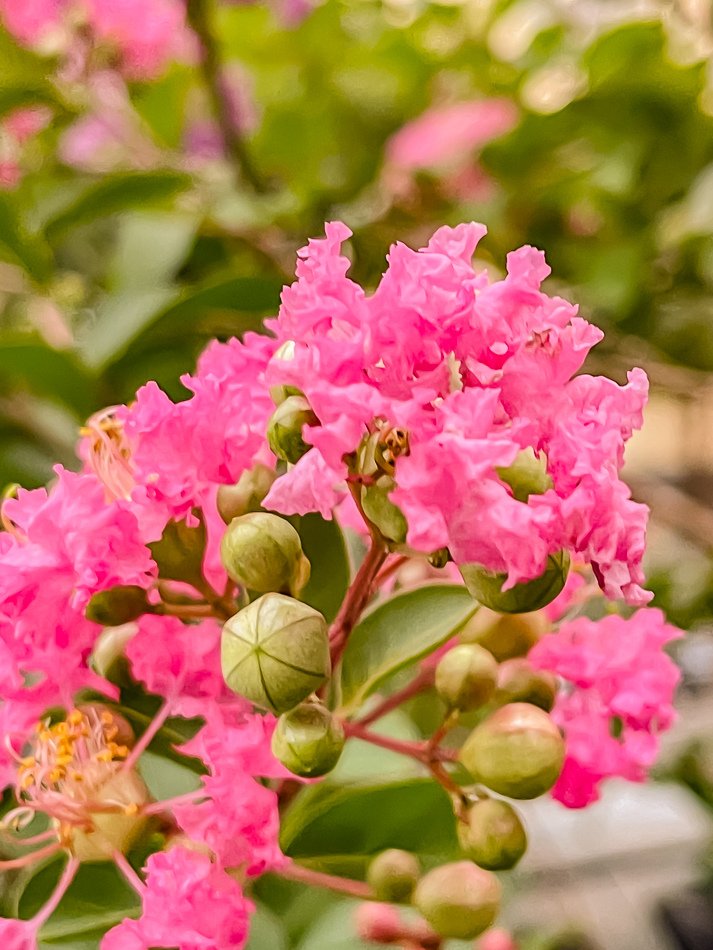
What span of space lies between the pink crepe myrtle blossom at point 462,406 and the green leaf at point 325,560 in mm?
110

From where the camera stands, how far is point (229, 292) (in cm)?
73

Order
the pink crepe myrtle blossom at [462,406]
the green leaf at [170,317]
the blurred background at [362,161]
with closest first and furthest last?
the pink crepe myrtle blossom at [462,406]
the green leaf at [170,317]
the blurred background at [362,161]

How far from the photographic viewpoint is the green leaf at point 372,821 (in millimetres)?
525

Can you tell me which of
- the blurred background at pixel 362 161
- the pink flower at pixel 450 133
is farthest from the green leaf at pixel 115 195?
the pink flower at pixel 450 133

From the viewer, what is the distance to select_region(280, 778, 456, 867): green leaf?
53cm

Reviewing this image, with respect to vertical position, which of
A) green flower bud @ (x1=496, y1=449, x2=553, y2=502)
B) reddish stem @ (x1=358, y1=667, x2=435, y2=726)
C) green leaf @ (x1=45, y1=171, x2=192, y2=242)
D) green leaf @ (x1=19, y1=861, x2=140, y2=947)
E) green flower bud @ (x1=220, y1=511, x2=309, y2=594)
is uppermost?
green flower bud @ (x1=496, y1=449, x2=553, y2=502)

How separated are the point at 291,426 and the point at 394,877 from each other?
10.4 inches

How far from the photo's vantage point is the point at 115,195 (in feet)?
2.79

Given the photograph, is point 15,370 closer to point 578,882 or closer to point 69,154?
point 69,154

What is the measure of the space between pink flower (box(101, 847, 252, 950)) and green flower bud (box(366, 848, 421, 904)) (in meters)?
0.11

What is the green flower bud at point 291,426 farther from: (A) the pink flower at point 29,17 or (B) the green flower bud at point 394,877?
(A) the pink flower at point 29,17

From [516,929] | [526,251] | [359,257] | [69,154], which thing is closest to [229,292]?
[359,257]

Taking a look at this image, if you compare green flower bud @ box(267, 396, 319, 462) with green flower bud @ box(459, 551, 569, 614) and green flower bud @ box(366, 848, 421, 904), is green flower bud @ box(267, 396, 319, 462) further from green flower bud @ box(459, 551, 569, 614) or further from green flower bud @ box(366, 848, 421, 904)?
green flower bud @ box(366, 848, 421, 904)

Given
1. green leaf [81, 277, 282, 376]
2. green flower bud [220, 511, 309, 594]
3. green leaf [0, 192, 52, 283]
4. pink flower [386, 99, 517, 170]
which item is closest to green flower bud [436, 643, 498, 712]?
green flower bud [220, 511, 309, 594]
